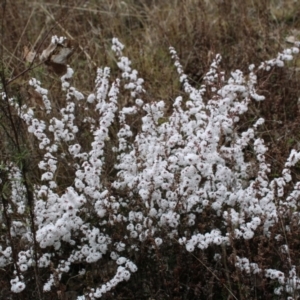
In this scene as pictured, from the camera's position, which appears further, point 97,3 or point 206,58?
point 97,3

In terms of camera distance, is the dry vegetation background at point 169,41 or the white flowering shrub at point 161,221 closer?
the white flowering shrub at point 161,221

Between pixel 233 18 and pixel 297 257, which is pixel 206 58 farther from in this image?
pixel 297 257

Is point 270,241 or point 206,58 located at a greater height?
point 206,58

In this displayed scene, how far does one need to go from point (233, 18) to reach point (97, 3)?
4.74ft

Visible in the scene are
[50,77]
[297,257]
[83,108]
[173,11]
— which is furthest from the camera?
[173,11]

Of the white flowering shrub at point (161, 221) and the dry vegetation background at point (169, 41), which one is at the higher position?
the dry vegetation background at point (169, 41)

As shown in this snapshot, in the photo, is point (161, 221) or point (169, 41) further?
point (169, 41)

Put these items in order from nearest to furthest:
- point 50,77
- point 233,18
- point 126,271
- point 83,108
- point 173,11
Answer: point 126,271
point 83,108
point 50,77
point 233,18
point 173,11

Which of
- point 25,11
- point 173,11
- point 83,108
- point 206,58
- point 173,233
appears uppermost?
point 25,11

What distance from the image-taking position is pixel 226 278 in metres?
2.67

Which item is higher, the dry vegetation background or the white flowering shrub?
the dry vegetation background

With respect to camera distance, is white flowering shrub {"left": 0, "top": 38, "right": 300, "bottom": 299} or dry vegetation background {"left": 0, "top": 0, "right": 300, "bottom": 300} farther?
dry vegetation background {"left": 0, "top": 0, "right": 300, "bottom": 300}

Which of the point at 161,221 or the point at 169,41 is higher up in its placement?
the point at 169,41

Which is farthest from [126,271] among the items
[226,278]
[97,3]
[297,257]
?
[97,3]
